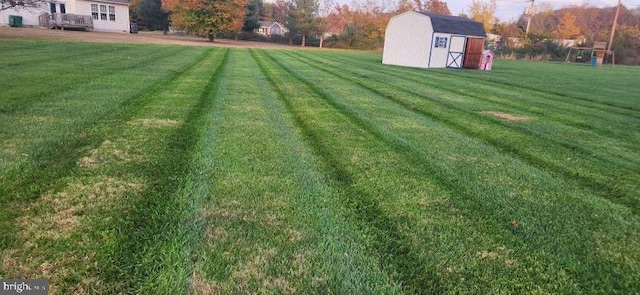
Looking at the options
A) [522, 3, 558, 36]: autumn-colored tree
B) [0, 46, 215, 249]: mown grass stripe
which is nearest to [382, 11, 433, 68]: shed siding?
[0, 46, 215, 249]: mown grass stripe

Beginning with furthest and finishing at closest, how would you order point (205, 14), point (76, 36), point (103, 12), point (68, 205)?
point (103, 12)
point (205, 14)
point (76, 36)
point (68, 205)

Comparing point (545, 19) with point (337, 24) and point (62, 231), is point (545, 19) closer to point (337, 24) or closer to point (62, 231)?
point (337, 24)

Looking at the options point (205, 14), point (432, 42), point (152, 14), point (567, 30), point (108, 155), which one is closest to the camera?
point (108, 155)

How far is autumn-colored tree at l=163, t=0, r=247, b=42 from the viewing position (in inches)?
1421

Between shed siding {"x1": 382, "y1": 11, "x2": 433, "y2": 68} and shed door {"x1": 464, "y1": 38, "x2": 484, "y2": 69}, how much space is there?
2.67 m

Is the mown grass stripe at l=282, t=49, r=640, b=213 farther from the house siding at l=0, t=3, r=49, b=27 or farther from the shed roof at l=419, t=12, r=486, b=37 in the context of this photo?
the house siding at l=0, t=3, r=49, b=27

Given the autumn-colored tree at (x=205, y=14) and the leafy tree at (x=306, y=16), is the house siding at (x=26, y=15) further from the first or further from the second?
the leafy tree at (x=306, y=16)

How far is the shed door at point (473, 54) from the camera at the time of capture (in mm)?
23328

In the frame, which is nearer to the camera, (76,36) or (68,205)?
(68,205)

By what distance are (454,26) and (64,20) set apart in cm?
3147

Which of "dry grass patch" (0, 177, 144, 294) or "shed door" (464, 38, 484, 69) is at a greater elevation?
"shed door" (464, 38, 484, 69)

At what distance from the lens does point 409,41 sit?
76.2 feet

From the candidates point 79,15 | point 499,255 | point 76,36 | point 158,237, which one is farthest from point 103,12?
point 499,255

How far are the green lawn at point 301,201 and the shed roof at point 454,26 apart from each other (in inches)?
667
